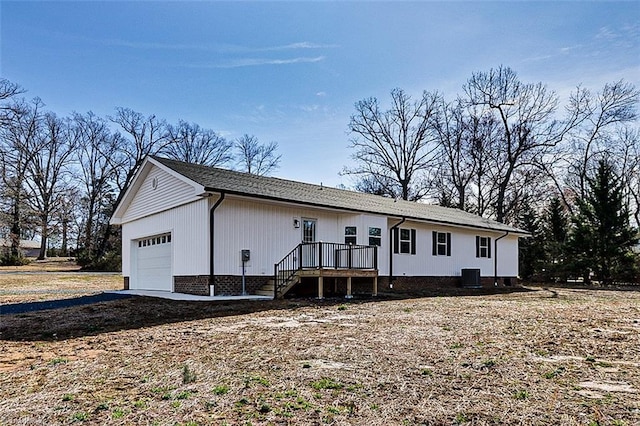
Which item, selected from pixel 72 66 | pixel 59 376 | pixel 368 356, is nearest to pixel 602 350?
pixel 368 356

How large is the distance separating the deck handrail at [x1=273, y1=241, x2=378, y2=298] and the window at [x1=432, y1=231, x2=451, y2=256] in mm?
5278

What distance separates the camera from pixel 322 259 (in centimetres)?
1523

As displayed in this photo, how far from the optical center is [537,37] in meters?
14.8

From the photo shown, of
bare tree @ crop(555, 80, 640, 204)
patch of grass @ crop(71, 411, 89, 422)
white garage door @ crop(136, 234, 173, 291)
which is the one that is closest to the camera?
patch of grass @ crop(71, 411, 89, 422)

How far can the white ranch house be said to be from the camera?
13656mm

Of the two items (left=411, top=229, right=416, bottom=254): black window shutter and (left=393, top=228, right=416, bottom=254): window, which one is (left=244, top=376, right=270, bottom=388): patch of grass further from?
(left=411, top=229, right=416, bottom=254): black window shutter

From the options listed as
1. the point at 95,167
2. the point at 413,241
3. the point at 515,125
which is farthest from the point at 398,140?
the point at 95,167

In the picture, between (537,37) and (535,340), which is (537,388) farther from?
(537,37)

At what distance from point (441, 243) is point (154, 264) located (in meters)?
12.1

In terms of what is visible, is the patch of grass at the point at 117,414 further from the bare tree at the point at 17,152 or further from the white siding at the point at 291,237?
the bare tree at the point at 17,152

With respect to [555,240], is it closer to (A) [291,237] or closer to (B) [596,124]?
A: (B) [596,124]

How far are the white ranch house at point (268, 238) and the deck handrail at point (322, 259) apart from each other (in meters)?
0.03

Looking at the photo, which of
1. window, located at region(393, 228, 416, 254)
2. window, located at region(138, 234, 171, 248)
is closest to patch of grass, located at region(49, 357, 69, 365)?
window, located at region(138, 234, 171, 248)

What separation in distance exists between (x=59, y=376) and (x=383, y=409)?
3348 mm
